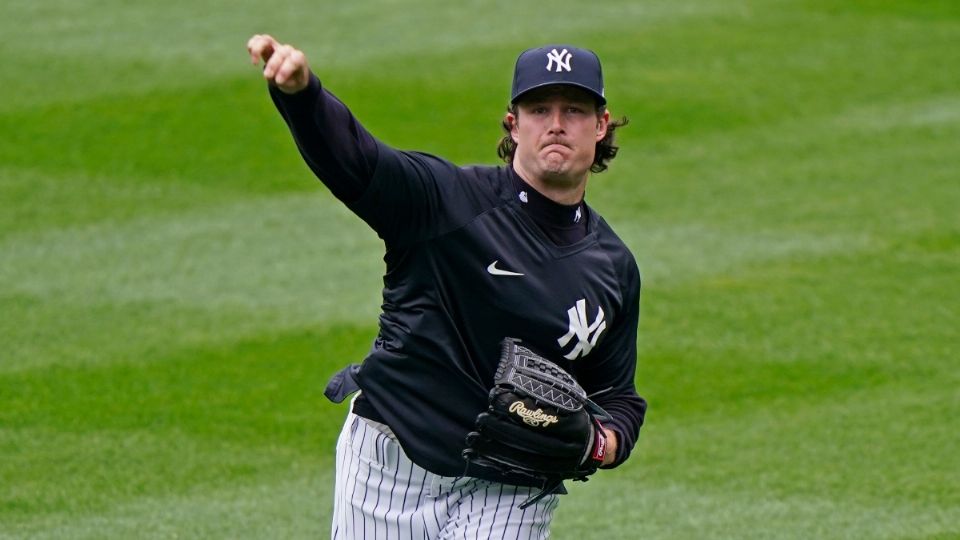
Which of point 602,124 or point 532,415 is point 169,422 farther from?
point 532,415

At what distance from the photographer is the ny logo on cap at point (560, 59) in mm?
4270

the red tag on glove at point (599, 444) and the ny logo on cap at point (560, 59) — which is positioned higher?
the ny logo on cap at point (560, 59)

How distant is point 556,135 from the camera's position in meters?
4.26

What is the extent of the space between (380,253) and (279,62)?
21.9ft

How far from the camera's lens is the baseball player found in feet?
13.8

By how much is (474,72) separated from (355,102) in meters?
1.25

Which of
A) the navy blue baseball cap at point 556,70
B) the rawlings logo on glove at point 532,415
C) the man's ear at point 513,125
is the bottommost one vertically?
the rawlings logo on glove at point 532,415

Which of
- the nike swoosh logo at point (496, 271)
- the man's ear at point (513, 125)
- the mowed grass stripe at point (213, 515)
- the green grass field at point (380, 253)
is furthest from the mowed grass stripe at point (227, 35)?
the nike swoosh logo at point (496, 271)

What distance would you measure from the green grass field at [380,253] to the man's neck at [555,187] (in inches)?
103

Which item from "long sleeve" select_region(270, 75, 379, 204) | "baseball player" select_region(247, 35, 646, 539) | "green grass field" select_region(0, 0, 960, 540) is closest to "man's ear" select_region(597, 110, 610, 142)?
"baseball player" select_region(247, 35, 646, 539)

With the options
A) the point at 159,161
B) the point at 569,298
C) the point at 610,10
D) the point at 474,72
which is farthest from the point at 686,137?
the point at 569,298

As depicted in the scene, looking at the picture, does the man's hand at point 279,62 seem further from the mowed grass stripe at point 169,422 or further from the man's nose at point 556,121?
the mowed grass stripe at point 169,422

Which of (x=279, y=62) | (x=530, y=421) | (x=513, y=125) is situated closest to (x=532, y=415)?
(x=530, y=421)

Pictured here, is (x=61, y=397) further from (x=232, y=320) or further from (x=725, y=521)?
(x=725, y=521)
